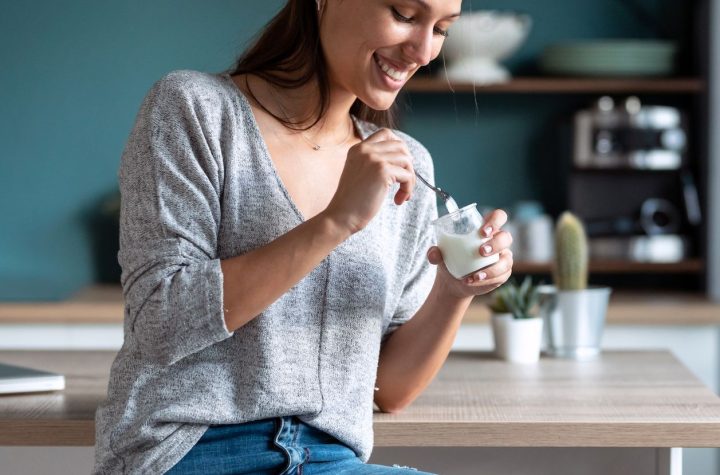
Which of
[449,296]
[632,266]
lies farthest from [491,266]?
[632,266]

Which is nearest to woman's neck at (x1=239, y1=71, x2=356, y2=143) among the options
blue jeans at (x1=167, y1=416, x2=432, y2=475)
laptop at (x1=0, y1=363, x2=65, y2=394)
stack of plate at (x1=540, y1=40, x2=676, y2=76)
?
blue jeans at (x1=167, y1=416, x2=432, y2=475)

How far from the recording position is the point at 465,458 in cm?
177

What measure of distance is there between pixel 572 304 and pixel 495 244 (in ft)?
2.15

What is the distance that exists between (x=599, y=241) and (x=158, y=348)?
227 centimetres

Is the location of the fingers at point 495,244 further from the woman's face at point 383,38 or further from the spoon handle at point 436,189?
the woman's face at point 383,38

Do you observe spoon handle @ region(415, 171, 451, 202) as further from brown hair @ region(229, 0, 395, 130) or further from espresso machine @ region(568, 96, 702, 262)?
espresso machine @ region(568, 96, 702, 262)

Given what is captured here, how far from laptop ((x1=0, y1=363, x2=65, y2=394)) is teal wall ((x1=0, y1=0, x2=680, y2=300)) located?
6.30 ft

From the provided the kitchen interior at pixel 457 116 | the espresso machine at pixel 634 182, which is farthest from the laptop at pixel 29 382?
the espresso machine at pixel 634 182

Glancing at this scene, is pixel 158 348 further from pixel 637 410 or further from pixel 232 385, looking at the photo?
pixel 637 410

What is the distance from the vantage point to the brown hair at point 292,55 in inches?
63.4

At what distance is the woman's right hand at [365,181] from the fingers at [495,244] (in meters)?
0.19

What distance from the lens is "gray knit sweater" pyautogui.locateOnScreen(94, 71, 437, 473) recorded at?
1.39m

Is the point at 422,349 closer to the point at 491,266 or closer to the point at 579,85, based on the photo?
the point at 491,266

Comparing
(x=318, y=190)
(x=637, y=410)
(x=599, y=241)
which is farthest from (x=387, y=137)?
(x=599, y=241)
